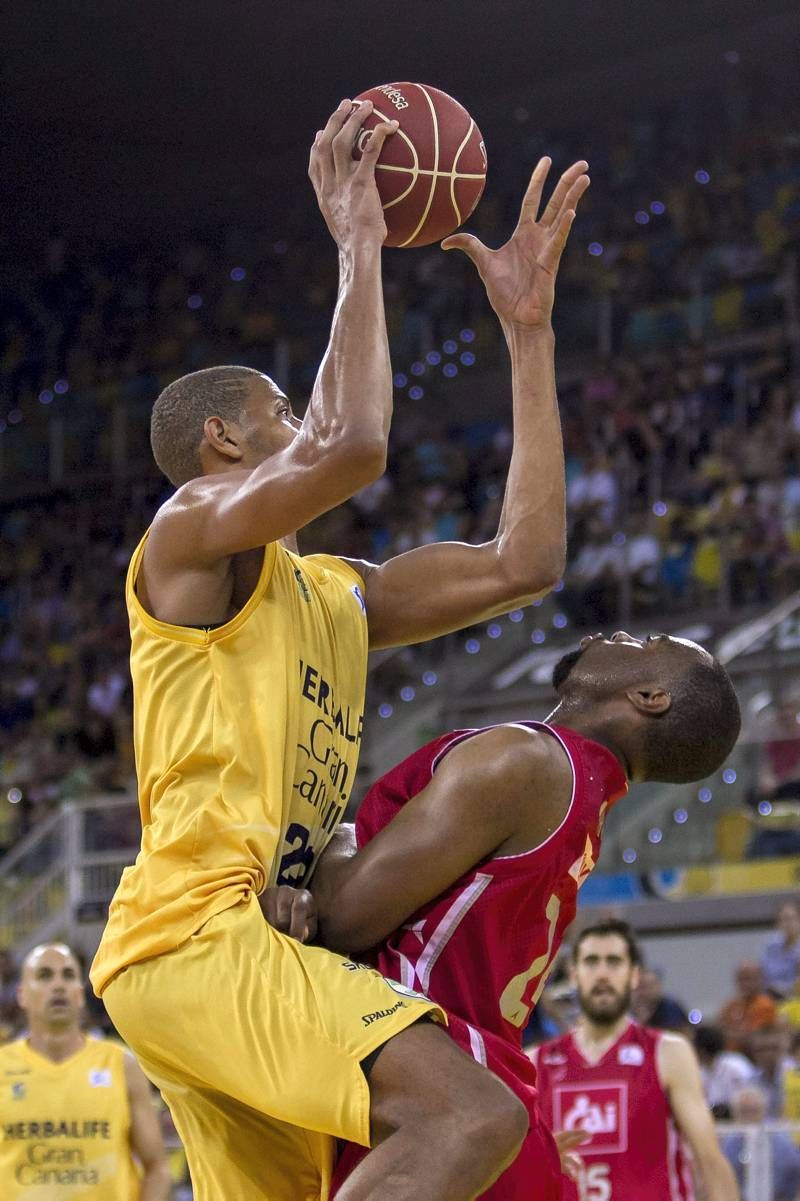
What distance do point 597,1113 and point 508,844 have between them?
149 inches

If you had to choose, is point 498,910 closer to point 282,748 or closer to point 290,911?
point 290,911

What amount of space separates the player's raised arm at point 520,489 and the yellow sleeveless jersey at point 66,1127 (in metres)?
4.02

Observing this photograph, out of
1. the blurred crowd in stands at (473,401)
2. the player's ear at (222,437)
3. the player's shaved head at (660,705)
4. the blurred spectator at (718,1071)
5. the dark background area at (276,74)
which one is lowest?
the blurred spectator at (718,1071)

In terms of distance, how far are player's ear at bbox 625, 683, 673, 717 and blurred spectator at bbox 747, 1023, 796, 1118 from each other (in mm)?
5918

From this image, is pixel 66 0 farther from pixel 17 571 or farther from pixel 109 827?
pixel 109 827

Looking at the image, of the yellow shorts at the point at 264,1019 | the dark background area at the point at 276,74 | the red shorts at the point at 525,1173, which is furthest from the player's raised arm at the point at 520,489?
the dark background area at the point at 276,74

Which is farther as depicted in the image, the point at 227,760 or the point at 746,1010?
the point at 746,1010

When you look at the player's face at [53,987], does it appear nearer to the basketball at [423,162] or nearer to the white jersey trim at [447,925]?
the white jersey trim at [447,925]

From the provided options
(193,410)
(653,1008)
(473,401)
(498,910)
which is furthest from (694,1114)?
(473,401)

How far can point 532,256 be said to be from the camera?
4238mm

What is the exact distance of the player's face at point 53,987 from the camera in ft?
25.6

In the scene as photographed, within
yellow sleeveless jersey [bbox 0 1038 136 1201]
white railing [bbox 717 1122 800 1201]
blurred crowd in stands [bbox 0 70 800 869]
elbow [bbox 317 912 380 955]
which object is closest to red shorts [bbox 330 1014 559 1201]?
elbow [bbox 317 912 380 955]

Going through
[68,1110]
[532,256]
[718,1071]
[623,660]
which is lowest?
[718,1071]

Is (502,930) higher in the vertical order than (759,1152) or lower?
higher
